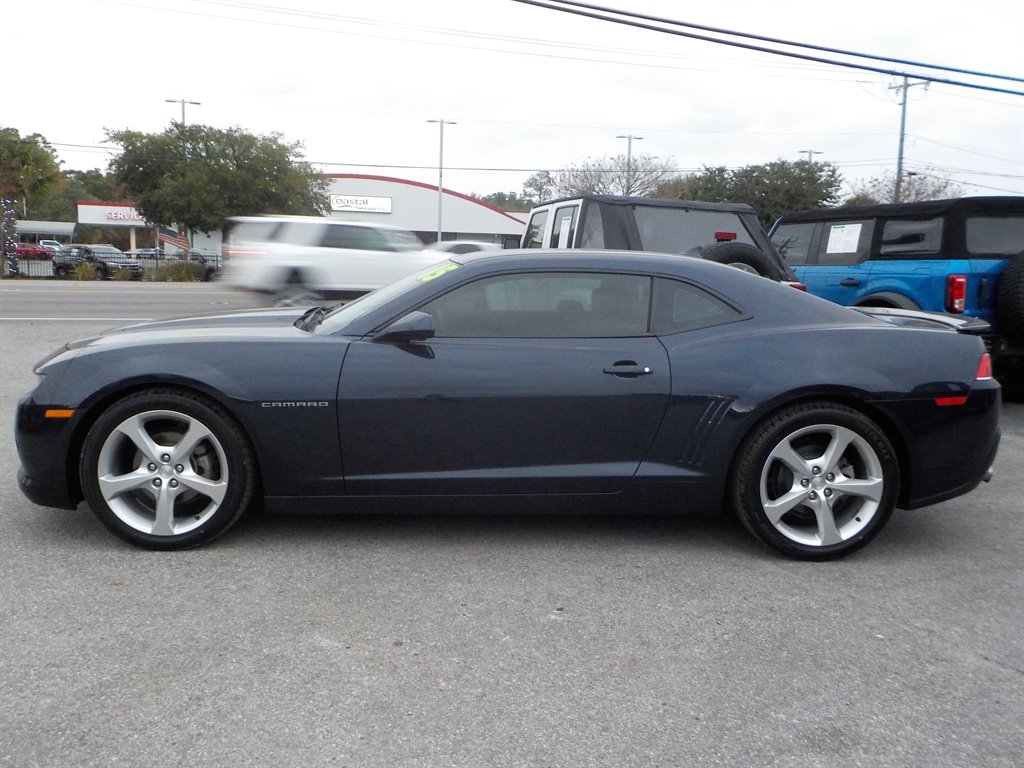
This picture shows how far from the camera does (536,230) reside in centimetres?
1005

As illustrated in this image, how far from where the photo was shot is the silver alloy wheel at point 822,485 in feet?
13.8

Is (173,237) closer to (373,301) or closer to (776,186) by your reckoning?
(776,186)

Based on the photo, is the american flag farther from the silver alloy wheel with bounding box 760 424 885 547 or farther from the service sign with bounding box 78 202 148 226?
the silver alloy wheel with bounding box 760 424 885 547

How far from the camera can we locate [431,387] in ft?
13.5

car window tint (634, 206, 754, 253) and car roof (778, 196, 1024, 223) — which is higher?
car roof (778, 196, 1024, 223)

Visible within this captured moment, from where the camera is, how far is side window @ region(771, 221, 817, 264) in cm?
973

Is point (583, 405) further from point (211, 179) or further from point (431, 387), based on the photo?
point (211, 179)

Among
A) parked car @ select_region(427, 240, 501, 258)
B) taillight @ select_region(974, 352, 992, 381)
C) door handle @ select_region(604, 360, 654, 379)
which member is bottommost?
door handle @ select_region(604, 360, 654, 379)

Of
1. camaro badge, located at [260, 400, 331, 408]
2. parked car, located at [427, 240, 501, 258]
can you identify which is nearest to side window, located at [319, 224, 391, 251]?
parked car, located at [427, 240, 501, 258]

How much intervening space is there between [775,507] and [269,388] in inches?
92.4

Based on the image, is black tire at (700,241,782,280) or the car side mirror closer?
the car side mirror

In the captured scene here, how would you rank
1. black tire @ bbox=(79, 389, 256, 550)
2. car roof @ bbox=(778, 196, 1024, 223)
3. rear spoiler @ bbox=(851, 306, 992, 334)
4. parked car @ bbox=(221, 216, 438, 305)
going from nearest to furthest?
black tire @ bbox=(79, 389, 256, 550), rear spoiler @ bbox=(851, 306, 992, 334), car roof @ bbox=(778, 196, 1024, 223), parked car @ bbox=(221, 216, 438, 305)

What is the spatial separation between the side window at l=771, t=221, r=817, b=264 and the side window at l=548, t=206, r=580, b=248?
93.8 inches

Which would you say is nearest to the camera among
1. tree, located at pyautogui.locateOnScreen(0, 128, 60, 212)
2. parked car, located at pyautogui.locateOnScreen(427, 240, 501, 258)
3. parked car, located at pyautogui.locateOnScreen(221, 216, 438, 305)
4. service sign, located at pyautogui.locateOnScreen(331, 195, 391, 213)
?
parked car, located at pyautogui.locateOnScreen(221, 216, 438, 305)
